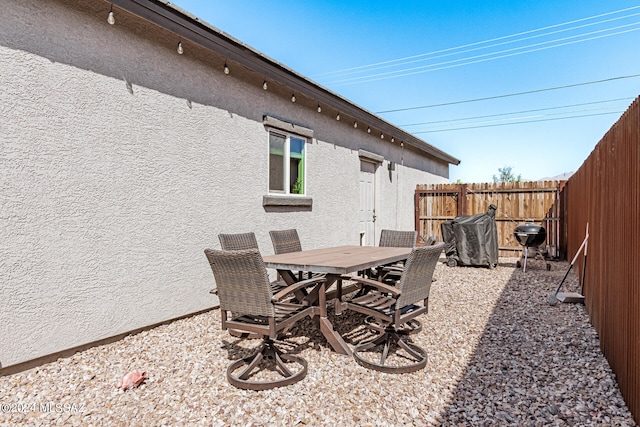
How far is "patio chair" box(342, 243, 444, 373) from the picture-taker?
3.14 m

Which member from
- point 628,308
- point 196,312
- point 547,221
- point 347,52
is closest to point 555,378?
point 628,308

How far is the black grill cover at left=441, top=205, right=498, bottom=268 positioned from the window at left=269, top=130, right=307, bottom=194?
12.9 feet

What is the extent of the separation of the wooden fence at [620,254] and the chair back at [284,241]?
343 centimetres

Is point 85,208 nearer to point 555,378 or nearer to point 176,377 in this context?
point 176,377

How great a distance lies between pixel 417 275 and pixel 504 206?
29.1ft

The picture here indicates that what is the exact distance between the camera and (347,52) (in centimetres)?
2117

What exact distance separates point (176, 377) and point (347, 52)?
20.9 metres

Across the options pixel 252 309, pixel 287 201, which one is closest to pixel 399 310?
pixel 252 309

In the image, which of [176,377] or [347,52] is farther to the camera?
[347,52]

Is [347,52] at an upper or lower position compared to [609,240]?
upper

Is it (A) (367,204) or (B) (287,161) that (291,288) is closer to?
(B) (287,161)

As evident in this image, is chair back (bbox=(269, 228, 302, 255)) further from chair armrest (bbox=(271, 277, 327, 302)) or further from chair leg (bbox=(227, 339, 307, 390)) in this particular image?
chair leg (bbox=(227, 339, 307, 390))

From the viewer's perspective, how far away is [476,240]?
27.6 ft

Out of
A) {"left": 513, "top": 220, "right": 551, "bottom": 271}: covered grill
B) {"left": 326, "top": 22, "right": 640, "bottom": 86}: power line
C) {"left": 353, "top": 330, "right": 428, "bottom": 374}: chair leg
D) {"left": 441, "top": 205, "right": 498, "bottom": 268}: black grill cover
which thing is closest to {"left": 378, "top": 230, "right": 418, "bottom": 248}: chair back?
{"left": 353, "top": 330, "right": 428, "bottom": 374}: chair leg
